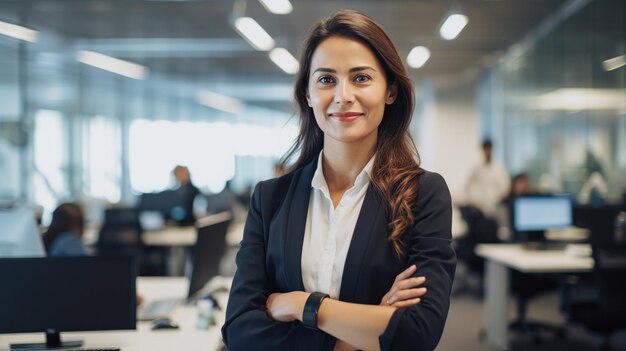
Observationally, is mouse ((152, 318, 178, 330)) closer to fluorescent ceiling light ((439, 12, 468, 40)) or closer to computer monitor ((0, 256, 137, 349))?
computer monitor ((0, 256, 137, 349))

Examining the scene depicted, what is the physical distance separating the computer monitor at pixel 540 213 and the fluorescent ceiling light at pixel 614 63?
2061mm

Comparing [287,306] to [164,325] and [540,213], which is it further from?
[540,213]

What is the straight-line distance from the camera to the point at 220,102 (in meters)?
→ 18.6

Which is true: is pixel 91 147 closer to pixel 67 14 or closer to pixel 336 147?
pixel 67 14

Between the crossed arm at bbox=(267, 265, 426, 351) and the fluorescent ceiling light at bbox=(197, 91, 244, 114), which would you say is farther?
the fluorescent ceiling light at bbox=(197, 91, 244, 114)

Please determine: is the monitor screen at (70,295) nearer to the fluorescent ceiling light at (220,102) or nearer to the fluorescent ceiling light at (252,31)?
the fluorescent ceiling light at (252,31)

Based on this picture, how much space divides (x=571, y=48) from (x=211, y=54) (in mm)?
6751

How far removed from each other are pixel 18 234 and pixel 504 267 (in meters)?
3.69

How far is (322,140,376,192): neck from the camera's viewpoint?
168cm

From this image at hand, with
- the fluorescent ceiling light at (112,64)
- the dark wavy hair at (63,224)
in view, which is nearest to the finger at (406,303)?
the dark wavy hair at (63,224)

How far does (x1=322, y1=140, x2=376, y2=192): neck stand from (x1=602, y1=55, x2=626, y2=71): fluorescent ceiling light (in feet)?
18.5

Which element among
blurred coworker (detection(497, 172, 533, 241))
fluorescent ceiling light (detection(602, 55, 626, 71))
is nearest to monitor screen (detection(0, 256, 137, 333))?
blurred coworker (detection(497, 172, 533, 241))

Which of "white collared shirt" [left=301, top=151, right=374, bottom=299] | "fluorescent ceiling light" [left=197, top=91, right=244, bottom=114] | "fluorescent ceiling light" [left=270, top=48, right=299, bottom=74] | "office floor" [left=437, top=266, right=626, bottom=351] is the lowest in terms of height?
"office floor" [left=437, top=266, right=626, bottom=351]

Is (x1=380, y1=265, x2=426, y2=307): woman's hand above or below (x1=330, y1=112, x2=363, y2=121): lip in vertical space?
below
